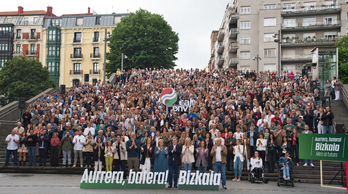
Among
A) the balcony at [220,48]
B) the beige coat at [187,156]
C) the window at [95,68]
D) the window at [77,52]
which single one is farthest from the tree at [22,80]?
the beige coat at [187,156]

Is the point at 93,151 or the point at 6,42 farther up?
the point at 6,42

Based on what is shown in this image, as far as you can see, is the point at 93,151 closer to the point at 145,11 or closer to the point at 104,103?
the point at 104,103

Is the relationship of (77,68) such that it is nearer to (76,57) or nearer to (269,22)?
(76,57)

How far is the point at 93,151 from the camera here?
14.8 meters

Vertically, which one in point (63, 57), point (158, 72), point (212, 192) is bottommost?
point (212, 192)

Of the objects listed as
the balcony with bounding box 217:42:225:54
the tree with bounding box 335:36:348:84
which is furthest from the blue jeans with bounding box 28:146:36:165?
the balcony with bounding box 217:42:225:54

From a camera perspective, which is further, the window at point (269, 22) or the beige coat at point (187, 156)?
the window at point (269, 22)

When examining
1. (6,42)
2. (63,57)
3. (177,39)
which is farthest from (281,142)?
(6,42)

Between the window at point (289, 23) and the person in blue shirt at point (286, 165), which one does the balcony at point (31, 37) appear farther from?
the person in blue shirt at point (286, 165)

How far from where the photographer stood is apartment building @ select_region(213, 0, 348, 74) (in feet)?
176

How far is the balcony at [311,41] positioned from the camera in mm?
52156

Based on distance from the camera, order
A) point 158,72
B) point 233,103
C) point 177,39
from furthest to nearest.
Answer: point 177,39
point 158,72
point 233,103

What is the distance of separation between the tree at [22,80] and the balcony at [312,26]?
141 feet

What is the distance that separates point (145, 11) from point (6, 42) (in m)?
36.4
